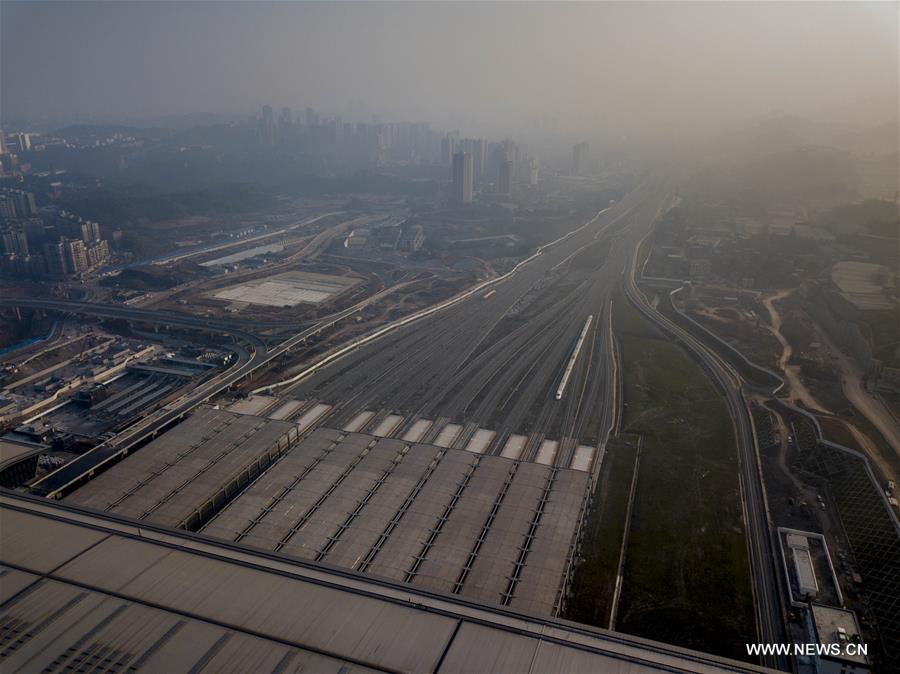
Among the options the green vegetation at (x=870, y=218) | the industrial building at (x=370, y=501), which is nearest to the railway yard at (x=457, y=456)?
the industrial building at (x=370, y=501)

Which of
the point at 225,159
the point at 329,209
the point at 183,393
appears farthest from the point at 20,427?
the point at 225,159

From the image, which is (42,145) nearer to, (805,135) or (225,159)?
(225,159)

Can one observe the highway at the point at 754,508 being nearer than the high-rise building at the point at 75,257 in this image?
Yes

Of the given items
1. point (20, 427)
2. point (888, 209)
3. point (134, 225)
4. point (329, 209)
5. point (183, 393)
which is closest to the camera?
point (20, 427)

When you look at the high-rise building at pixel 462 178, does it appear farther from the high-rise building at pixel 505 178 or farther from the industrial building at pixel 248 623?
the industrial building at pixel 248 623

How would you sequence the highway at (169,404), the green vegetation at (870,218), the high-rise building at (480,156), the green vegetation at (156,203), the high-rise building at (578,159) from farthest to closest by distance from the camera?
1. the high-rise building at (578,159)
2. the high-rise building at (480,156)
3. the green vegetation at (156,203)
4. the green vegetation at (870,218)
5. the highway at (169,404)

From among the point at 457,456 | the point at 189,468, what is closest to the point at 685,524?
the point at 457,456
